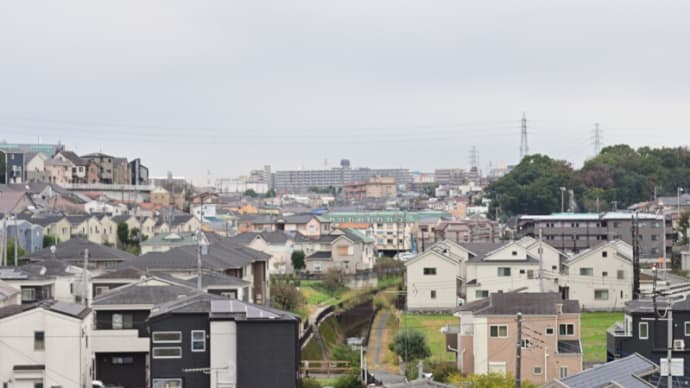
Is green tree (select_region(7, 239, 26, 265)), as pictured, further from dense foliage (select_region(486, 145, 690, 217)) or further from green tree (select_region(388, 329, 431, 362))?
dense foliage (select_region(486, 145, 690, 217))

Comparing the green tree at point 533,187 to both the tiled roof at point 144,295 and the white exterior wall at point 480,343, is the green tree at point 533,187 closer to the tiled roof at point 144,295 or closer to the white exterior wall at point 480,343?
the white exterior wall at point 480,343

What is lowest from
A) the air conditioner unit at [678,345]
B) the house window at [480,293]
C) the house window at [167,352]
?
the house window at [480,293]

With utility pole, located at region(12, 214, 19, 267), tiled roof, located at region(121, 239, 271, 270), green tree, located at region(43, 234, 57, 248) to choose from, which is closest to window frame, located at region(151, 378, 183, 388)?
tiled roof, located at region(121, 239, 271, 270)

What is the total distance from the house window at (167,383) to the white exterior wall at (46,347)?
3.95ft

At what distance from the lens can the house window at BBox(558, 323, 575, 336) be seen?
20641 mm

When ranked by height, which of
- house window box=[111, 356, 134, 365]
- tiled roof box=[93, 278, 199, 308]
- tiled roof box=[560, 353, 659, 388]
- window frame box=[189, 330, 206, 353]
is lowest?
house window box=[111, 356, 134, 365]

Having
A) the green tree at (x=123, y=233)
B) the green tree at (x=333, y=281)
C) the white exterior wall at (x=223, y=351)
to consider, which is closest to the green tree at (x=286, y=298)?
the green tree at (x=333, y=281)

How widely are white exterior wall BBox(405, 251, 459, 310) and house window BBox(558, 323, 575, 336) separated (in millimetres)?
13038

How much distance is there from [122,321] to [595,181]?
168 feet

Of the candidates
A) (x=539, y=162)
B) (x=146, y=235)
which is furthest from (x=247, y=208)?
(x=146, y=235)

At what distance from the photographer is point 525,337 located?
19922 millimetres

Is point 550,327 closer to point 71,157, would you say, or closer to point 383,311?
point 383,311

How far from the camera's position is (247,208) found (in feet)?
237

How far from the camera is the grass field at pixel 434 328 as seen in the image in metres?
23.9
